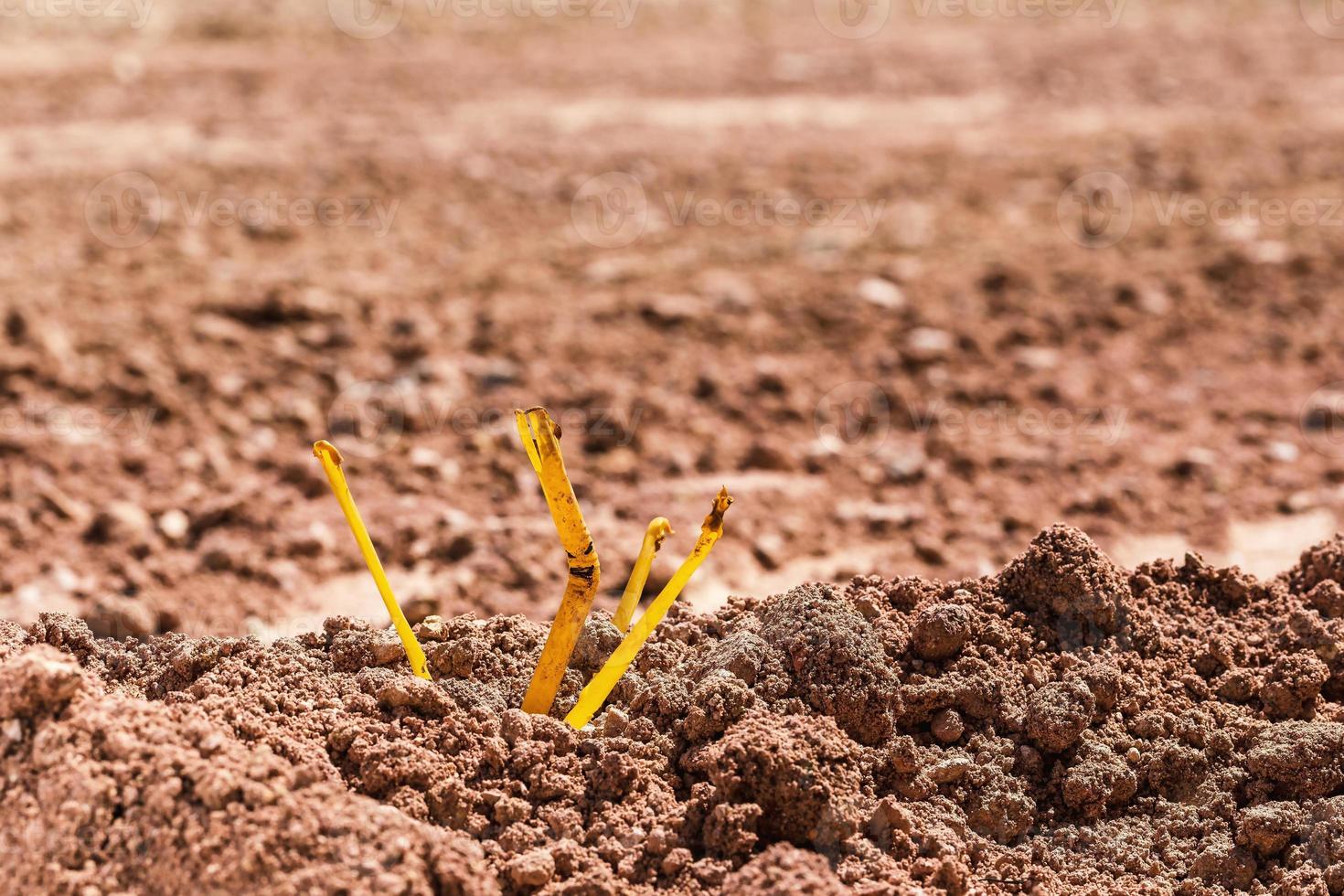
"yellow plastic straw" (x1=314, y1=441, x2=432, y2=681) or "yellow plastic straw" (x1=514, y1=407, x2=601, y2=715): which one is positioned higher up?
"yellow plastic straw" (x1=514, y1=407, x2=601, y2=715)

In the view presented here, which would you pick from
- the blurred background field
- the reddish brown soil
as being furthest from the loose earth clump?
the blurred background field

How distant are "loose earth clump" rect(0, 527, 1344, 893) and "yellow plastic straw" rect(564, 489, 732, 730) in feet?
0.14

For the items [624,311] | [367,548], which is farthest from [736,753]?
[624,311]

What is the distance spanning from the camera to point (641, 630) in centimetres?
213

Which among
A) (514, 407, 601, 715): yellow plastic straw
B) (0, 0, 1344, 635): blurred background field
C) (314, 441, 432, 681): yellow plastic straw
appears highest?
(0, 0, 1344, 635): blurred background field

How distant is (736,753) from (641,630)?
0.24 m

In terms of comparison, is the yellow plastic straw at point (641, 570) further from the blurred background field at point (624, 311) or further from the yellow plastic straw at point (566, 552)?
the blurred background field at point (624, 311)

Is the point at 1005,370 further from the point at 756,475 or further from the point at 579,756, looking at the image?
the point at 579,756

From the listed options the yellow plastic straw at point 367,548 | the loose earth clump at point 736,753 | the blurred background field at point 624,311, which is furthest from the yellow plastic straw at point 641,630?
the blurred background field at point 624,311

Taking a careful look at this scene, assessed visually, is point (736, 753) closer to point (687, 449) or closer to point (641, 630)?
point (641, 630)

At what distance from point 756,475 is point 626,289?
1315mm

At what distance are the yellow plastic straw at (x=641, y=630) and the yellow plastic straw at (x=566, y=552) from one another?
0.07 m

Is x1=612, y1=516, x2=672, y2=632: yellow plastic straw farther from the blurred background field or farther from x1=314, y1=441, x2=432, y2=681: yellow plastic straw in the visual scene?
the blurred background field

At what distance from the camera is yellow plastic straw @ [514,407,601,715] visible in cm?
203
